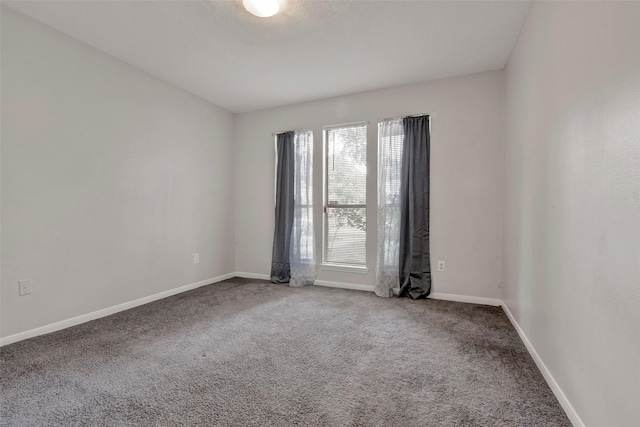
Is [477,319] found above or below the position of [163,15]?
below

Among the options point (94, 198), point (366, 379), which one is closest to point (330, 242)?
point (366, 379)

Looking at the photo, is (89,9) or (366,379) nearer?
(366,379)

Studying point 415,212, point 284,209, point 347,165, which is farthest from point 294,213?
point 415,212

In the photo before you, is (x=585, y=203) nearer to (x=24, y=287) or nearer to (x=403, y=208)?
(x=403, y=208)

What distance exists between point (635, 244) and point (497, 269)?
2.41 m

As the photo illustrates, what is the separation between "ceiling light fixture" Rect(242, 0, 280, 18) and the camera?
2.09m

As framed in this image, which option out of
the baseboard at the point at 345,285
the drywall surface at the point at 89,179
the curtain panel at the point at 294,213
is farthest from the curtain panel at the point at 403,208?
the drywall surface at the point at 89,179

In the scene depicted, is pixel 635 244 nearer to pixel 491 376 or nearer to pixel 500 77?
pixel 491 376

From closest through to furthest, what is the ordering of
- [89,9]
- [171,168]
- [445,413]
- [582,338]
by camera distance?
[582,338] → [445,413] → [89,9] → [171,168]

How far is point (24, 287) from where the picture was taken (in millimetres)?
2369

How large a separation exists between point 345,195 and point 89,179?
279 cm

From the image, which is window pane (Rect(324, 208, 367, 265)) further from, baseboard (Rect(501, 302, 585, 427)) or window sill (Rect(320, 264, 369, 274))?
baseboard (Rect(501, 302, 585, 427))

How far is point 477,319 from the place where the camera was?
2805 millimetres

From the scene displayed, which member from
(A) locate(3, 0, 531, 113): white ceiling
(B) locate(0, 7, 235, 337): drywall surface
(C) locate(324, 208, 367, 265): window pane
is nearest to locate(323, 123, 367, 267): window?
(C) locate(324, 208, 367, 265): window pane
